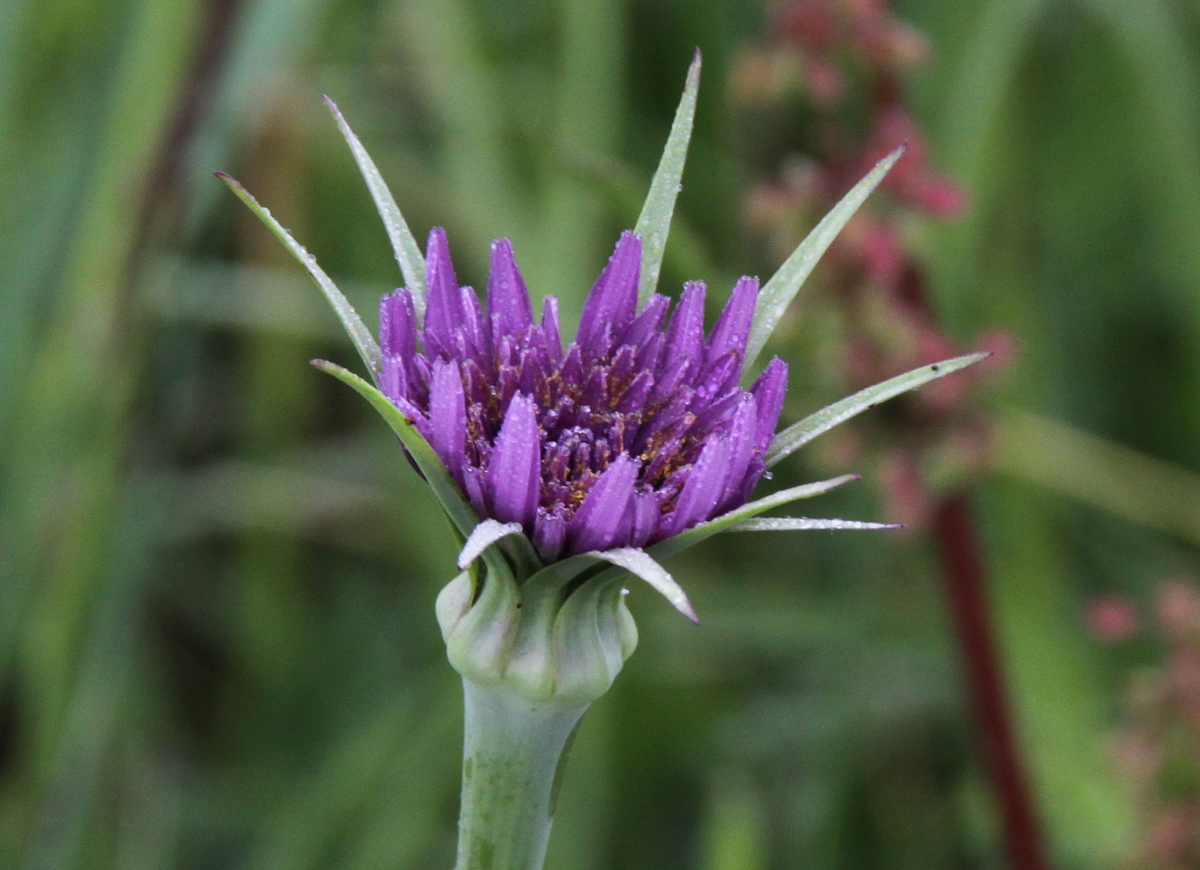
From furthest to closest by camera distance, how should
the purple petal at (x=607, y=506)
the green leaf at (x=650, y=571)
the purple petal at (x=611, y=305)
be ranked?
the purple petal at (x=611, y=305)
the purple petal at (x=607, y=506)
the green leaf at (x=650, y=571)

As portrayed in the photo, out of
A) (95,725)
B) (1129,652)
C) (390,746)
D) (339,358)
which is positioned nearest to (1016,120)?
(1129,652)

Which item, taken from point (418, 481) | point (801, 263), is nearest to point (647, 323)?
point (801, 263)

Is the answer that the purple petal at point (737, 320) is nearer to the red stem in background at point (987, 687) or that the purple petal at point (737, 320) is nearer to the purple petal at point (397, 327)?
the purple petal at point (397, 327)

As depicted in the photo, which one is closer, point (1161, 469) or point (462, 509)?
point (462, 509)

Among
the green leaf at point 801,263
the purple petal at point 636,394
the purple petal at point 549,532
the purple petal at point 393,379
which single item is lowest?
the purple petal at point 549,532

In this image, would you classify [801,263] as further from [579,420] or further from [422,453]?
[422,453]

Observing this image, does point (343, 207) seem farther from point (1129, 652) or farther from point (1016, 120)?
point (1129, 652)

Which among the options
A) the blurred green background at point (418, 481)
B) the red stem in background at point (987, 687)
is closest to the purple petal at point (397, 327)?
the blurred green background at point (418, 481)
